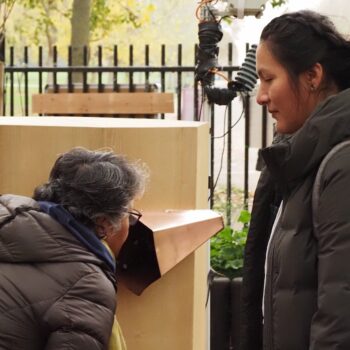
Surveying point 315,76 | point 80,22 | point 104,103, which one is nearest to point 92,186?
point 315,76

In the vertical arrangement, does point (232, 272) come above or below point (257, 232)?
below

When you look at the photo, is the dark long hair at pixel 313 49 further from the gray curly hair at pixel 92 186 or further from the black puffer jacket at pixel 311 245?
the gray curly hair at pixel 92 186

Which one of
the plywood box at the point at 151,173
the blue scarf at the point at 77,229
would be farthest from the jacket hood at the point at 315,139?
the plywood box at the point at 151,173

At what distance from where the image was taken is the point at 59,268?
2.46 meters

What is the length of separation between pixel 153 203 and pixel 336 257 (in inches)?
53.5

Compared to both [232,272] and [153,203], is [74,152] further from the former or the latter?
[232,272]

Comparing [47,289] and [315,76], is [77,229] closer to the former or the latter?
[47,289]

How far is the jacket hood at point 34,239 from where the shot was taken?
8.01ft

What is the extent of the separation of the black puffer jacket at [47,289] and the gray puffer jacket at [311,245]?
532mm

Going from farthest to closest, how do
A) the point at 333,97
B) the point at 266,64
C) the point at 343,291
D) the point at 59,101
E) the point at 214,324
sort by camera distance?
the point at 59,101
the point at 214,324
the point at 266,64
the point at 333,97
the point at 343,291

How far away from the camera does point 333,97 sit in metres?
2.10

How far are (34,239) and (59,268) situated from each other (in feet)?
0.37

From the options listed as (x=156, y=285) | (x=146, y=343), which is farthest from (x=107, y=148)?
(x=146, y=343)

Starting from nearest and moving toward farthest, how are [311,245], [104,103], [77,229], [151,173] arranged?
1. [311,245]
2. [77,229]
3. [151,173]
4. [104,103]
